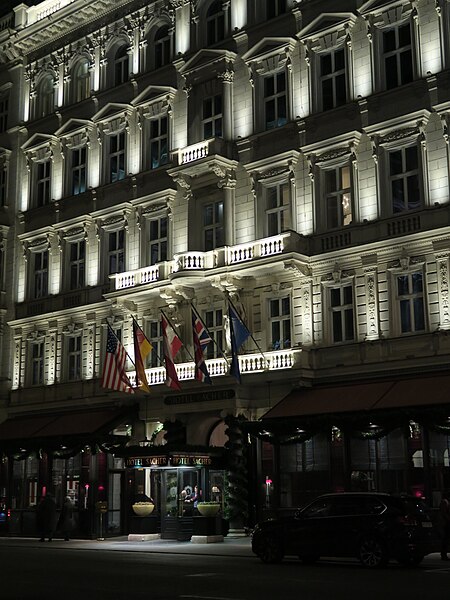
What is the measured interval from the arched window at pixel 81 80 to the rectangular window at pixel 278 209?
13.9 metres

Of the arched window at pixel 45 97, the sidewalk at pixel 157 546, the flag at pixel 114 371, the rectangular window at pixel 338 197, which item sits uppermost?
the arched window at pixel 45 97

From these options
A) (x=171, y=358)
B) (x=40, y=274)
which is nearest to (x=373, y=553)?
(x=171, y=358)

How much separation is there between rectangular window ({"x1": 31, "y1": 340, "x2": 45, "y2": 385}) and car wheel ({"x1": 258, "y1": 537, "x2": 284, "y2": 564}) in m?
22.0

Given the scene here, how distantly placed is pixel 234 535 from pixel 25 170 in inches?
900

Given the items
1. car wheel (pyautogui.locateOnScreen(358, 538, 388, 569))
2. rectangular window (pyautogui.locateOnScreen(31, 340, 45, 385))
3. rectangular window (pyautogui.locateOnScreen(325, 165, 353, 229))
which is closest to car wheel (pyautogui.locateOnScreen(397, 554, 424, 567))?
car wheel (pyautogui.locateOnScreen(358, 538, 388, 569))

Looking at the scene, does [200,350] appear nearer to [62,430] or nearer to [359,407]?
[359,407]

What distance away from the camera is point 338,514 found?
71.4 ft

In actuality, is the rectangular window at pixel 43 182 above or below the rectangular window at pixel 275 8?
below

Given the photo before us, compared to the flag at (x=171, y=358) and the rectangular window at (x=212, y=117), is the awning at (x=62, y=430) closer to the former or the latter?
the flag at (x=171, y=358)

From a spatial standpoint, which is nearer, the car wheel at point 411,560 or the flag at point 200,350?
the car wheel at point 411,560

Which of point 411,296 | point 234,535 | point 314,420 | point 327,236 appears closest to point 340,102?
point 327,236

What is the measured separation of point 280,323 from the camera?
33.2 meters

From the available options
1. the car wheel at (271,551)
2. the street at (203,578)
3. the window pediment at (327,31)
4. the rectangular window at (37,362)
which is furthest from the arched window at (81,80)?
the car wheel at (271,551)

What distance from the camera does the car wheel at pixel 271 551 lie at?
74.0 feet
